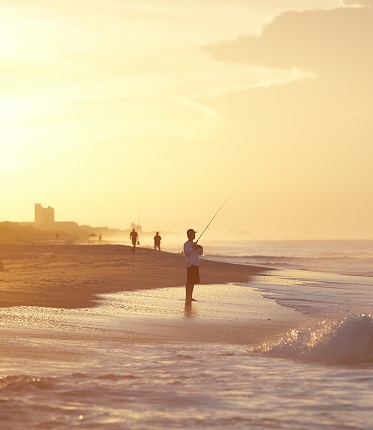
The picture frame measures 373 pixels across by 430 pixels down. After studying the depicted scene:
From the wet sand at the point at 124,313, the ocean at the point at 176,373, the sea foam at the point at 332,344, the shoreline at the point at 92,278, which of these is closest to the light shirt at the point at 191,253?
the wet sand at the point at 124,313

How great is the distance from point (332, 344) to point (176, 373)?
8.08 feet

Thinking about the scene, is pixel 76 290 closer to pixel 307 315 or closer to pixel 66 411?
pixel 307 315

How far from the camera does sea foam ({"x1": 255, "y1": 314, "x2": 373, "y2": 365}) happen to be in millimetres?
9445

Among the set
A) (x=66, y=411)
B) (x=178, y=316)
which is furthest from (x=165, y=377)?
(x=178, y=316)

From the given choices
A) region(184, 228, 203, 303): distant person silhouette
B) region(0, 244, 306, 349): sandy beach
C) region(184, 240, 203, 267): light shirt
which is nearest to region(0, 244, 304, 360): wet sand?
region(0, 244, 306, 349): sandy beach

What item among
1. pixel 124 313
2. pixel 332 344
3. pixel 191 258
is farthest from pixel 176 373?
pixel 191 258

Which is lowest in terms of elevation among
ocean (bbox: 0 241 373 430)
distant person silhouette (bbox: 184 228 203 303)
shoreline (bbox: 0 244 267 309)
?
ocean (bbox: 0 241 373 430)

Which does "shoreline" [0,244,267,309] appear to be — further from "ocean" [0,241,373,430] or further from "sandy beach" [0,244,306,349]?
"ocean" [0,241,373,430]

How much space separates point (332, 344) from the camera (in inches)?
384

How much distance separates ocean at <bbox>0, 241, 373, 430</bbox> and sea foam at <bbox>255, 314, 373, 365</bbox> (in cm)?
1

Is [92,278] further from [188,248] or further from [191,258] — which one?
[188,248]

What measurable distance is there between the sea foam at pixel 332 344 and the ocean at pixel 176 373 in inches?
0.5

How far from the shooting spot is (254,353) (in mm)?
9922

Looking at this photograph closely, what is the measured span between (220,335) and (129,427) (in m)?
5.85
